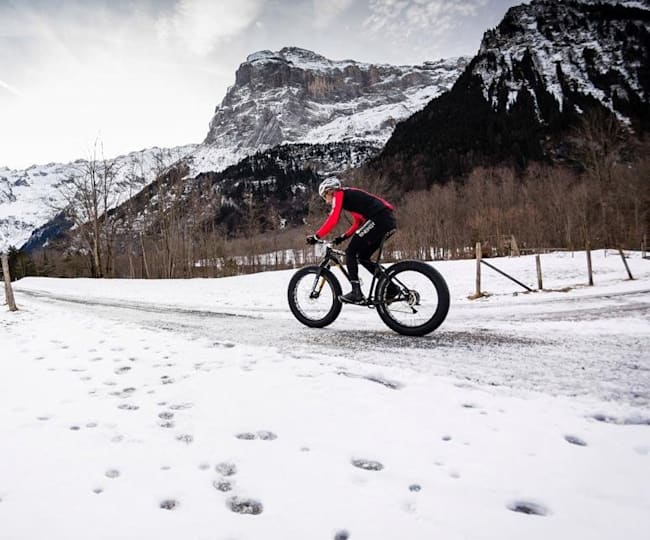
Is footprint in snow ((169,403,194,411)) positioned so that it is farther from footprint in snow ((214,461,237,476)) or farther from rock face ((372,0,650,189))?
rock face ((372,0,650,189))

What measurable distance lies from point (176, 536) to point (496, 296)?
10117 mm

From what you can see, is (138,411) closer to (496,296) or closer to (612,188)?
(496,296)

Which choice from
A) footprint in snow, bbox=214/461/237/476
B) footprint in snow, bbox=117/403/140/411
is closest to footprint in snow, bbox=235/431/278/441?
footprint in snow, bbox=214/461/237/476

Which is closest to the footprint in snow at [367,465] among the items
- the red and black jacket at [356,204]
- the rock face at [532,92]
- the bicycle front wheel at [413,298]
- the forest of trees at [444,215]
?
the bicycle front wheel at [413,298]

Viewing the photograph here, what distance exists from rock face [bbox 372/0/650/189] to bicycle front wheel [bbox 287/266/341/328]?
6621cm

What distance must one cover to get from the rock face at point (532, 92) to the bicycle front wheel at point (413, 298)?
67.0 metres

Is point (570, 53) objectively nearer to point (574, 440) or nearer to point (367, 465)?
point (574, 440)

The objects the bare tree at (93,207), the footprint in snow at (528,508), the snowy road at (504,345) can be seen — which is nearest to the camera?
the footprint in snow at (528,508)

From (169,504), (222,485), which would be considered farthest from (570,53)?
(169,504)

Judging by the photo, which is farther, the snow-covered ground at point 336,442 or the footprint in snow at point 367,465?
the footprint in snow at point 367,465

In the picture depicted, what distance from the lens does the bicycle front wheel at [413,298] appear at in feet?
14.2

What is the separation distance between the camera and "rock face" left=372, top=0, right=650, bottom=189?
2894 inches

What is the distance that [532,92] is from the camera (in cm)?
8456

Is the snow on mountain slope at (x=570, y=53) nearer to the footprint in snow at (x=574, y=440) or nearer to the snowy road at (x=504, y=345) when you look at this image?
the snowy road at (x=504, y=345)
